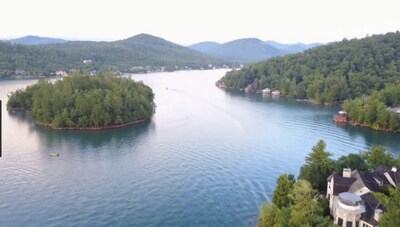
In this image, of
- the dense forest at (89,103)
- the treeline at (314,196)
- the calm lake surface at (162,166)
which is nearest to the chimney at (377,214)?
the treeline at (314,196)

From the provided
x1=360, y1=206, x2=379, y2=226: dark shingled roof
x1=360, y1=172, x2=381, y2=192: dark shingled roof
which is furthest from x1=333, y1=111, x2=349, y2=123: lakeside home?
x1=360, y1=206, x2=379, y2=226: dark shingled roof

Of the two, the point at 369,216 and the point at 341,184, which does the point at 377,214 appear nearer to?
the point at 369,216

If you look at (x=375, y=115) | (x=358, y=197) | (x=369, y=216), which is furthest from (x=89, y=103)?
(x=369, y=216)

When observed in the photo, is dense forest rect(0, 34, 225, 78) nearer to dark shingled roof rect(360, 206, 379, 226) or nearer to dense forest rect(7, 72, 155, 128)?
dense forest rect(7, 72, 155, 128)

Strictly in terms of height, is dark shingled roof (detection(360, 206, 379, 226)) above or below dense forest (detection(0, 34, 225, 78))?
below

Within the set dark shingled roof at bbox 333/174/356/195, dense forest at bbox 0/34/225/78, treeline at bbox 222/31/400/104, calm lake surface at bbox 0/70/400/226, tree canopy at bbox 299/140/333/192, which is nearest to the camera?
dark shingled roof at bbox 333/174/356/195

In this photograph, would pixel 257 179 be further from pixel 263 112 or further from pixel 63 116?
pixel 263 112

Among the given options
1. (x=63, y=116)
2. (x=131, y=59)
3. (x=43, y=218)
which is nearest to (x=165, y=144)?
(x=63, y=116)

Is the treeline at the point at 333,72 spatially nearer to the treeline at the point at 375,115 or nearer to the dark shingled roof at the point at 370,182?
the treeline at the point at 375,115
